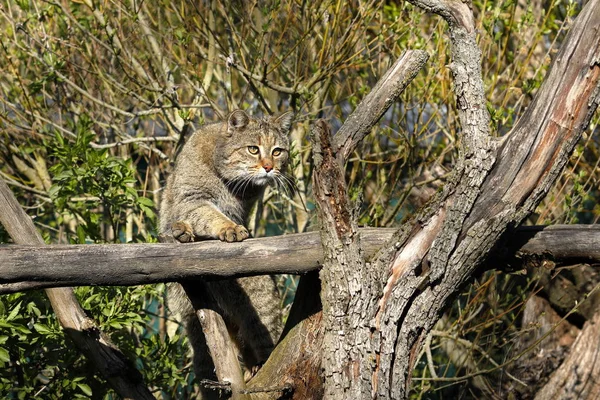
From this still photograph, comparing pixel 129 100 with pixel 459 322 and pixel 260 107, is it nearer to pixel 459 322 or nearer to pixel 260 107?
pixel 260 107

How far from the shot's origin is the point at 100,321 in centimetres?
487

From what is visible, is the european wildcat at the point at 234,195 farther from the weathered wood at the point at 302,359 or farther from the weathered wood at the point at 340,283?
the weathered wood at the point at 340,283

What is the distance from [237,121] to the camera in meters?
5.00

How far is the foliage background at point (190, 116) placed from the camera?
5.00 meters

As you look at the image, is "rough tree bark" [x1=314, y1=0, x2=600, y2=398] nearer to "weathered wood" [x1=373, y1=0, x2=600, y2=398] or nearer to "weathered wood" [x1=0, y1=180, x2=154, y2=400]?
"weathered wood" [x1=373, y1=0, x2=600, y2=398]

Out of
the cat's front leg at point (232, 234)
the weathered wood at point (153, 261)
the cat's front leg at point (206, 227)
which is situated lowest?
the cat's front leg at point (206, 227)

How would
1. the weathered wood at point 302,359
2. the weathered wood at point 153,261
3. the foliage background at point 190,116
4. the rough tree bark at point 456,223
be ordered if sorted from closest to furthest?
the rough tree bark at point 456,223, the weathered wood at point 153,261, the weathered wood at point 302,359, the foliage background at point 190,116

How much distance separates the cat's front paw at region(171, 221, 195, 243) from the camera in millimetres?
4184

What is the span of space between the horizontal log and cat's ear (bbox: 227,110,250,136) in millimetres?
1384

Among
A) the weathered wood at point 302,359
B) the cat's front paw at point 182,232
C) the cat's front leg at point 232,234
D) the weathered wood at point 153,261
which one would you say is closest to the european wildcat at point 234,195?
the cat's front paw at point 182,232

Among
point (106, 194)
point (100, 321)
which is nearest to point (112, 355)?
point (100, 321)

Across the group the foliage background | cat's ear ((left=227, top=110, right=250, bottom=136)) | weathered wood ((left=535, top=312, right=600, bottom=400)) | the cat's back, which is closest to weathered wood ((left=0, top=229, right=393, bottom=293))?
the foliage background

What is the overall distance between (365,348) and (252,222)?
10.0 ft

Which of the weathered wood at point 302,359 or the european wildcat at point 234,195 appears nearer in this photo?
the weathered wood at point 302,359
